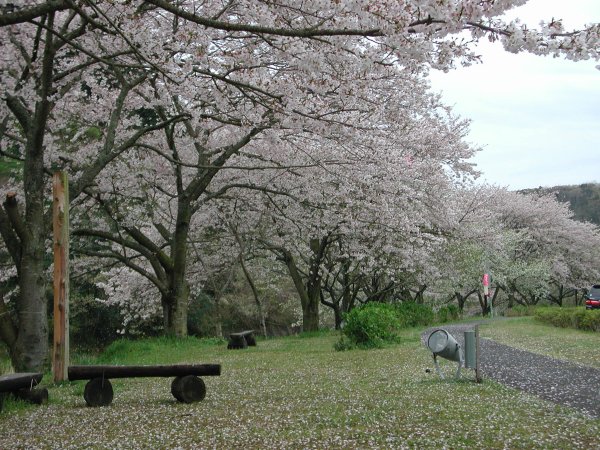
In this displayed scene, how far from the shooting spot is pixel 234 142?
53.8 feet

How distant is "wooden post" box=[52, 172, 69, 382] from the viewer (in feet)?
25.1

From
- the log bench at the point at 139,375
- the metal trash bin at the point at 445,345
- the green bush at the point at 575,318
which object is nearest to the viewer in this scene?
the log bench at the point at 139,375

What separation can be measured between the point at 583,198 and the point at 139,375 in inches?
2798

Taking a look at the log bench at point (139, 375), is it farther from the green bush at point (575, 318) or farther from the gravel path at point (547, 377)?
the green bush at point (575, 318)

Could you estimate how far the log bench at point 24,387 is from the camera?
6.83 metres

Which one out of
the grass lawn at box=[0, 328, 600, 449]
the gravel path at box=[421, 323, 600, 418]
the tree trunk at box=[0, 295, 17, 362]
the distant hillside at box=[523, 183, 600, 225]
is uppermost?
the distant hillside at box=[523, 183, 600, 225]

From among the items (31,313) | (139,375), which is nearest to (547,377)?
(139,375)

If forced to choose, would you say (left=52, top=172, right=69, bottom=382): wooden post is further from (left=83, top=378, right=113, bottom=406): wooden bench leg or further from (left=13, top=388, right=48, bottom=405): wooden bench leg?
(left=83, top=378, right=113, bottom=406): wooden bench leg

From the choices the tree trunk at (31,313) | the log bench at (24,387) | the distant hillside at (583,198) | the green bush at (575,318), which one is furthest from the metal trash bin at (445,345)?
the distant hillside at (583,198)

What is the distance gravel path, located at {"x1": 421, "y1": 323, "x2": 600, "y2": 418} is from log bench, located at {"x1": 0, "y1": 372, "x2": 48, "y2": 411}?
609 cm

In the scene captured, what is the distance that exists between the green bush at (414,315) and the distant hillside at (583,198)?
44.0 meters

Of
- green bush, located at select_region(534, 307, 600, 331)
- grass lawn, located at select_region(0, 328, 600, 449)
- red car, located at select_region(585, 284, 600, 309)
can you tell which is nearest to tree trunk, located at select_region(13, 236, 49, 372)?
grass lawn, located at select_region(0, 328, 600, 449)

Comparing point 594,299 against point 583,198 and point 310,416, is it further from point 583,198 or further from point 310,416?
point 583,198

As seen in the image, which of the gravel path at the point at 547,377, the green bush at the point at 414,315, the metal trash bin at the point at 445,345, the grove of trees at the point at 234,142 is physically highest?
the grove of trees at the point at 234,142
